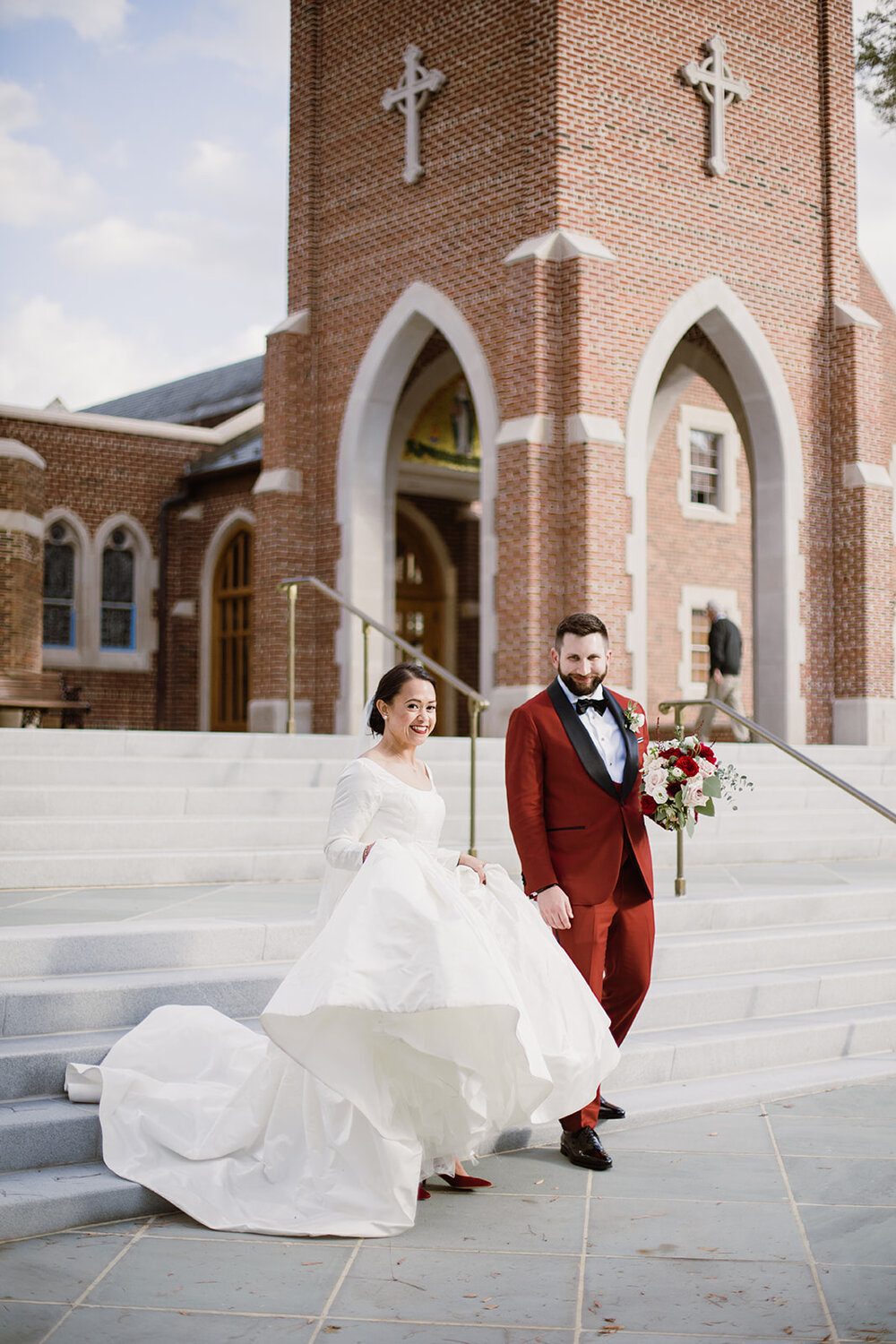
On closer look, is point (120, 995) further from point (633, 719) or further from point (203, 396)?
point (203, 396)

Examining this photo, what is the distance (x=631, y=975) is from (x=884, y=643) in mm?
12545

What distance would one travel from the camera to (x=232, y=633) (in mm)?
22062

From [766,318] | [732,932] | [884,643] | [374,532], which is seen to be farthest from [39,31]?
[732,932]

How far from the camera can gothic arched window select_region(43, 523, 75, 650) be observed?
21594mm

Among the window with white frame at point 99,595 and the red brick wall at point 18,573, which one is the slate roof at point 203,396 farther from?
the red brick wall at point 18,573

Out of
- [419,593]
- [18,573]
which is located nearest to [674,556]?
[419,593]

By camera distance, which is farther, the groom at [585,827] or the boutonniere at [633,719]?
the boutonniere at [633,719]

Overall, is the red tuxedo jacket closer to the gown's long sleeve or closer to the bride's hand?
the bride's hand

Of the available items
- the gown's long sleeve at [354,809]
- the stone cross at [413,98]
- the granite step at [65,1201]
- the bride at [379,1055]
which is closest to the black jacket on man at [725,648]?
the stone cross at [413,98]

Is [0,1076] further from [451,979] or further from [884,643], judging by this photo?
[884,643]

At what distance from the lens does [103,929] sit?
5504 millimetres

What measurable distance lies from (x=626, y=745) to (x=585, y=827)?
35 cm

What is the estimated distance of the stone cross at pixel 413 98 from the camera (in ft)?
50.6

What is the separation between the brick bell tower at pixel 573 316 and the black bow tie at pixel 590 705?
30.0 feet
